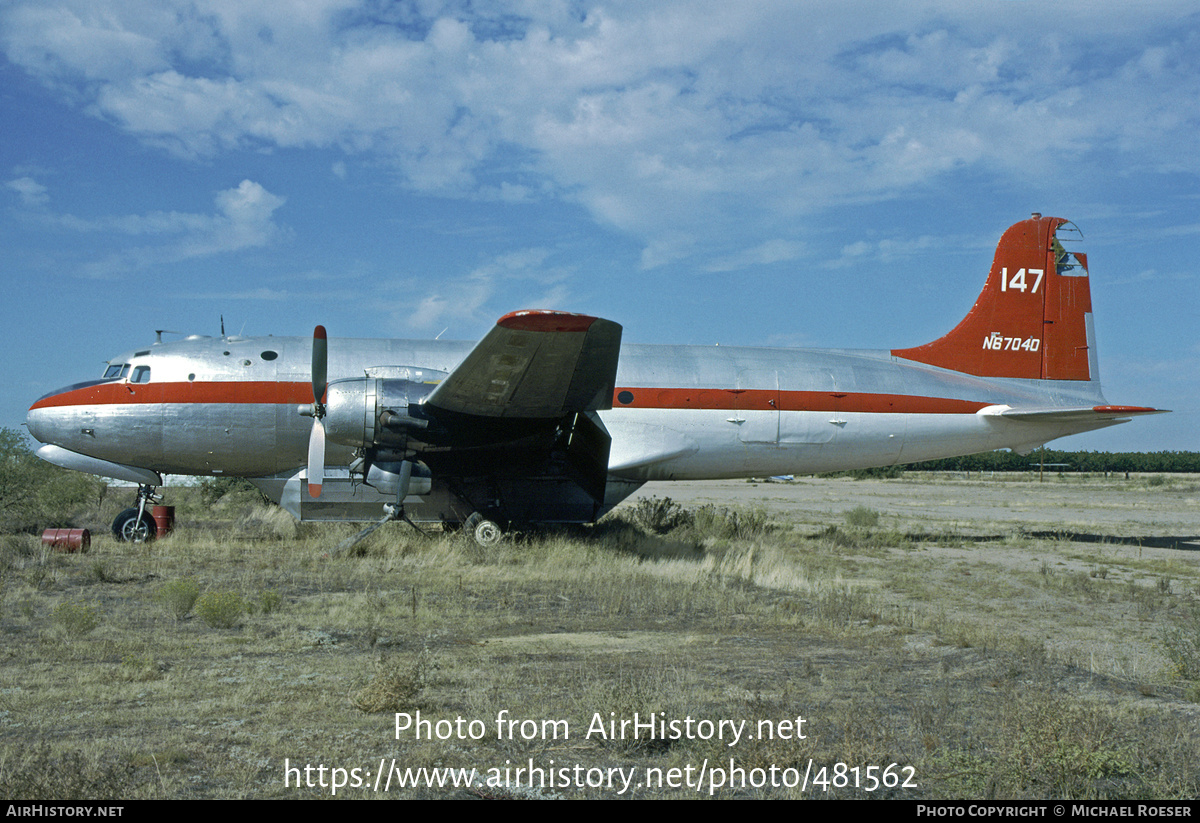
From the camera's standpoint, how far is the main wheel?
1528cm

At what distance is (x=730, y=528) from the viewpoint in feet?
61.0

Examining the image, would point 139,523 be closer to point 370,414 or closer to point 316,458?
point 316,458

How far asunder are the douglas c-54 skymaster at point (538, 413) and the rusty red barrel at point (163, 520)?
0.23 meters

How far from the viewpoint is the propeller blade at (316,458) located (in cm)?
1249

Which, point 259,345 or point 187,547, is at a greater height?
point 259,345

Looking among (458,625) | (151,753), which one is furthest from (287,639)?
(151,753)

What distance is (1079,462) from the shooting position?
9031 centimetres

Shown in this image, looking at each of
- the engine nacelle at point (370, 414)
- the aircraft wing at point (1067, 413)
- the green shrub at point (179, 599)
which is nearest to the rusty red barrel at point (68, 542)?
the engine nacelle at point (370, 414)

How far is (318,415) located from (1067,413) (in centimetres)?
1508

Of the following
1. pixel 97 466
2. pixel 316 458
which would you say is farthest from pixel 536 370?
pixel 97 466

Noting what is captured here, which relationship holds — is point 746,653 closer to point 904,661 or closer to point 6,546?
point 904,661

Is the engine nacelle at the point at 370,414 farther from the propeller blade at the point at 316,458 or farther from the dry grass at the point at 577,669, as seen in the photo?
the dry grass at the point at 577,669

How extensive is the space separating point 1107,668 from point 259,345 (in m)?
14.3

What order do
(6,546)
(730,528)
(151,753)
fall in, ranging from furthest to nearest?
1. (730,528)
2. (6,546)
3. (151,753)
